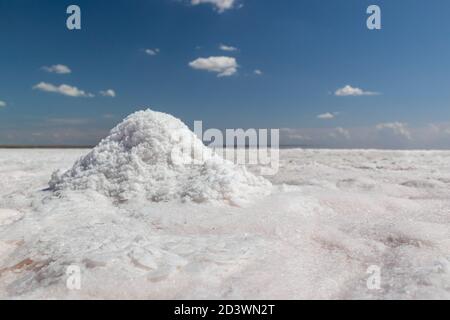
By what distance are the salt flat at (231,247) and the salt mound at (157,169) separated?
197 mm

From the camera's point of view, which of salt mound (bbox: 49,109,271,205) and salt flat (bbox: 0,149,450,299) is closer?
salt flat (bbox: 0,149,450,299)

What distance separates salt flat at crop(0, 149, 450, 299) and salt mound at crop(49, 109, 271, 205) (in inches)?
7.8

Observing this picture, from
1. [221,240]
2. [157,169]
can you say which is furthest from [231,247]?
[157,169]

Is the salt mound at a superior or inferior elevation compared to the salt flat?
superior

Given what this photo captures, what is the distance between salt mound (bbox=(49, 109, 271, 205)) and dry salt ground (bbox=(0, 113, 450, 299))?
0.03 metres

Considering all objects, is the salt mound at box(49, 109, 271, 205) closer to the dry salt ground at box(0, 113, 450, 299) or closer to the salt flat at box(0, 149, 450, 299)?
the dry salt ground at box(0, 113, 450, 299)

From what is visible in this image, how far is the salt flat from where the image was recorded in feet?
6.57

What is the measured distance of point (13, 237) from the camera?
2975 mm

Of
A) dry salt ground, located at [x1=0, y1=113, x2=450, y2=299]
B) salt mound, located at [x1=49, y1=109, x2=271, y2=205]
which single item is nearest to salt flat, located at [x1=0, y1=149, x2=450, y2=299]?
dry salt ground, located at [x1=0, y1=113, x2=450, y2=299]

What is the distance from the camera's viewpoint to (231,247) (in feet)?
8.15

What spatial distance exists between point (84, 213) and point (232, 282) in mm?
1989

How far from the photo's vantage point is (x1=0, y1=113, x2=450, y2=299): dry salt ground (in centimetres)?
202
